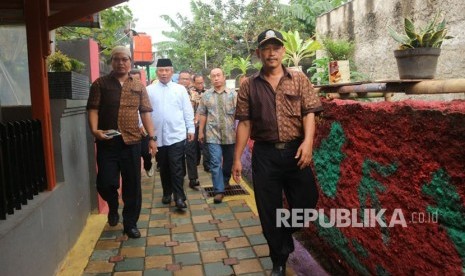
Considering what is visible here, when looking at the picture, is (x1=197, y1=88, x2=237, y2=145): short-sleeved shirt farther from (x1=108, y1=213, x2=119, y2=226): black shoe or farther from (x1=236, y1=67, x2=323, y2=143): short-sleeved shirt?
(x1=236, y1=67, x2=323, y2=143): short-sleeved shirt

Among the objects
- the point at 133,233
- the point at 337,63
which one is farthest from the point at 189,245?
the point at 337,63

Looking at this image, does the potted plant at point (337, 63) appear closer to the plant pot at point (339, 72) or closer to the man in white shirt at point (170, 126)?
the plant pot at point (339, 72)

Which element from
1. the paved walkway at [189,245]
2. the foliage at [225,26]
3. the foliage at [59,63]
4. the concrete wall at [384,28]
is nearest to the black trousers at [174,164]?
the paved walkway at [189,245]

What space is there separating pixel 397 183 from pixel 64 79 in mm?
3303

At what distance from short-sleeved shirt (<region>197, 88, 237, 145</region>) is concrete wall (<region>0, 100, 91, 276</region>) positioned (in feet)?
5.59

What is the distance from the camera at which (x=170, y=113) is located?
5465 millimetres

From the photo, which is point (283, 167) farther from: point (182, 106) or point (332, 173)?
point (182, 106)

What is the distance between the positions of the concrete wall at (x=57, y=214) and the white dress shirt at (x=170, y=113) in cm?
92

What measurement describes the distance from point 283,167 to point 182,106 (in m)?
2.73

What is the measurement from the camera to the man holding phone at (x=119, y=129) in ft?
13.8

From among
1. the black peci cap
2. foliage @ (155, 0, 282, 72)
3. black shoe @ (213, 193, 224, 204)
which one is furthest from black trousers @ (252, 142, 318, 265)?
foliage @ (155, 0, 282, 72)

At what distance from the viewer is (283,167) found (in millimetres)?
3207

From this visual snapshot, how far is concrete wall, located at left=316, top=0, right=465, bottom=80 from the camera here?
489 cm

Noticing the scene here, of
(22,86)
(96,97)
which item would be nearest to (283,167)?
(96,97)
